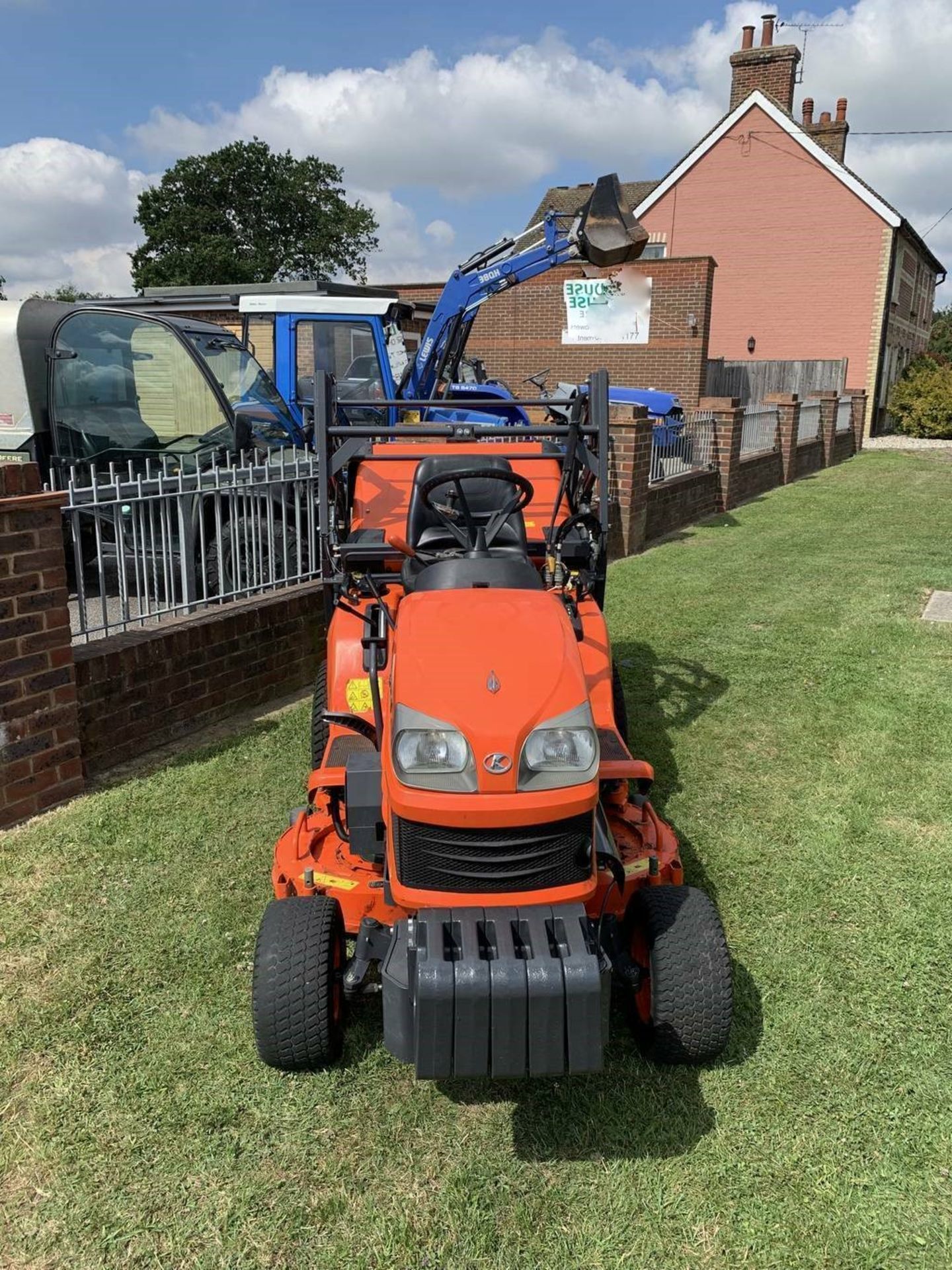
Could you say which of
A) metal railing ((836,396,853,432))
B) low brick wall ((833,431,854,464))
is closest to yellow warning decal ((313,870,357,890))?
low brick wall ((833,431,854,464))

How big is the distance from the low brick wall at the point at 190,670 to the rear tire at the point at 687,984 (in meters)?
2.85

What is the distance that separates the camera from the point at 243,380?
7219mm

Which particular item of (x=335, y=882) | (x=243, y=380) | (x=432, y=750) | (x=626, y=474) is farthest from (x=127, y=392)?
(x=432, y=750)

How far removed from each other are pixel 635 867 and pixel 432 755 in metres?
0.87

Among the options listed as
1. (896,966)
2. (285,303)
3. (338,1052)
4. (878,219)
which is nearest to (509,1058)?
(338,1052)

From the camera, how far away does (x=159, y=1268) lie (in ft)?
6.84

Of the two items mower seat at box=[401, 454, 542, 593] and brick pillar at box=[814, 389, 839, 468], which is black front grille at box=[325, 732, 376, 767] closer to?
mower seat at box=[401, 454, 542, 593]

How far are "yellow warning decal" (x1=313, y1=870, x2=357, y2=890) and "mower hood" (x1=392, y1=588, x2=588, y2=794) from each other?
677mm

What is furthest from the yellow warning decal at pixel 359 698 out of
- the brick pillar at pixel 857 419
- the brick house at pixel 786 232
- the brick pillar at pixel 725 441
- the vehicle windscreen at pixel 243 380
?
the brick house at pixel 786 232

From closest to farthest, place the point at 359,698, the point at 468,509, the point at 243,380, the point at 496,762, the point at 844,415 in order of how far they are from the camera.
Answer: the point at 496,762 < the point at 468,509 < the point at 359,698 < the point at 243,380 < the point at 844,415

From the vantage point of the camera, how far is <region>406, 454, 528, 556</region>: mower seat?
348cm

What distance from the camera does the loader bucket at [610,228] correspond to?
27.5 ft

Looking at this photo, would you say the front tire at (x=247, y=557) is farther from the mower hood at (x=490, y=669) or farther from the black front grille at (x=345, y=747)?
the mower hood at (x=490, y=669)

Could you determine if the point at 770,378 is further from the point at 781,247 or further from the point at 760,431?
the point at 760,431
